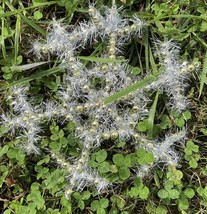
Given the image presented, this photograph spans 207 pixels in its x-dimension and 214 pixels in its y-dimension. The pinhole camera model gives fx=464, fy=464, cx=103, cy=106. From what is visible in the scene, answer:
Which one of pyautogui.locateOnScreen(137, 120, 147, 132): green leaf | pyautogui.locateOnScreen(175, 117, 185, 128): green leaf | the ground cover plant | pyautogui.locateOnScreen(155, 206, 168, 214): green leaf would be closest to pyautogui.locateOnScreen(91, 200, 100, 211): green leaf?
the ground cover plant

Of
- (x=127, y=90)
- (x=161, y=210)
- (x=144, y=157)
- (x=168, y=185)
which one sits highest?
(x=127, y=90)

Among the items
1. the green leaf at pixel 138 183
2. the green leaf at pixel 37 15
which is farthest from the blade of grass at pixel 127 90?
the green leaf at pixel 37 15

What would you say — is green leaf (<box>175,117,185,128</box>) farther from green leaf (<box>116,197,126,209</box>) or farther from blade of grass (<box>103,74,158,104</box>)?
green leaf (<box>116,197,126,209</box>)

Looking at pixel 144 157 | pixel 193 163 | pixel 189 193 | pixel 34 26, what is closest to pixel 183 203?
pixel 189 193

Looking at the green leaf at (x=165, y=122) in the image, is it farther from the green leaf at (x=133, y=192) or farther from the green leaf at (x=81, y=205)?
the green leaf at (x=81, y=205)

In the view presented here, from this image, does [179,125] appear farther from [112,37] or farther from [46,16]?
[46,16]

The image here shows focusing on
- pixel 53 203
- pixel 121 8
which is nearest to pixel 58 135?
pixel 53 203

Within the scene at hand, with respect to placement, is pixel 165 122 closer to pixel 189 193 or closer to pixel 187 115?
pixel 187 115
